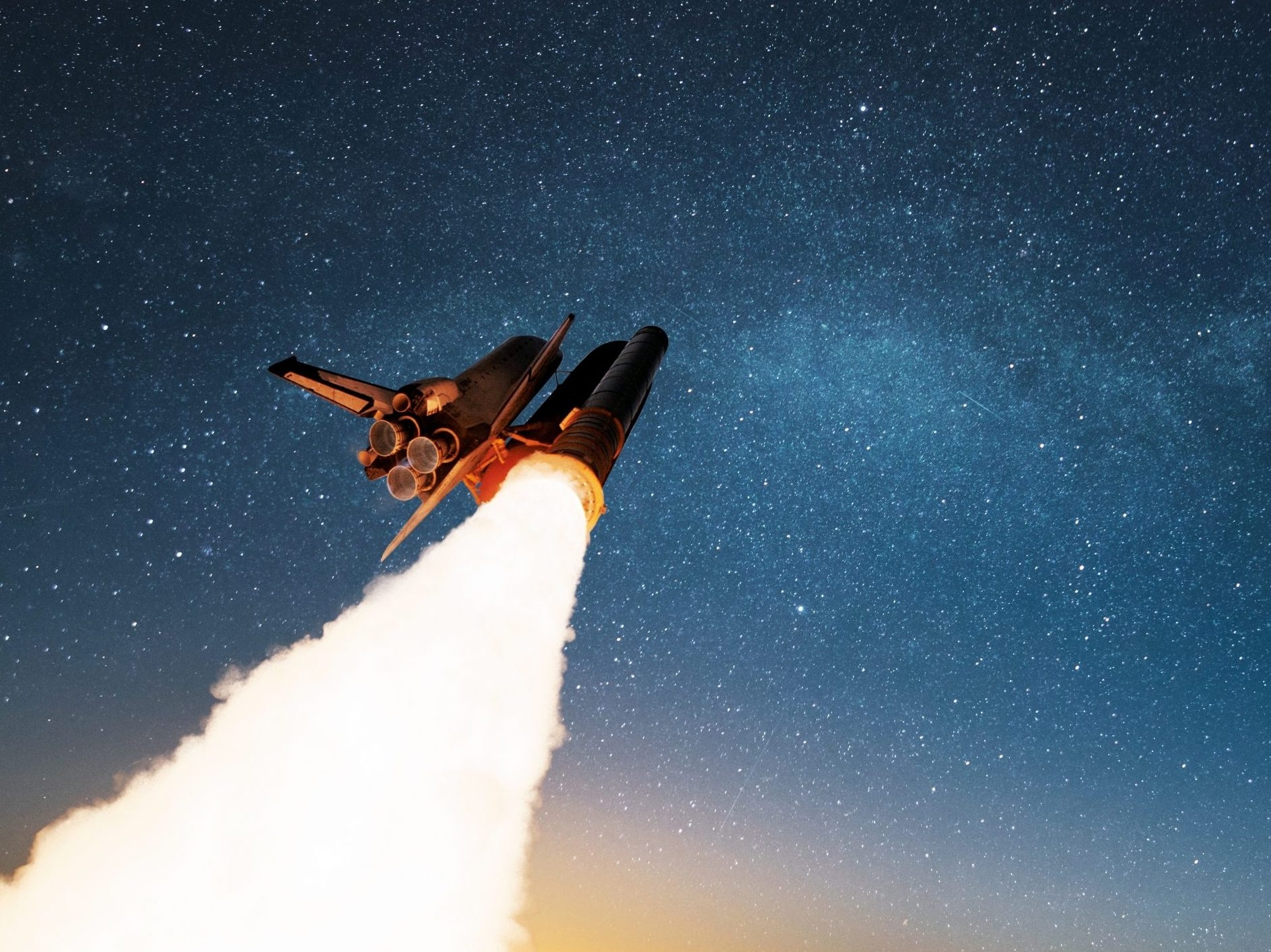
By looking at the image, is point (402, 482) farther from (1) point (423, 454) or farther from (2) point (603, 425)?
(2) point (603, 425)

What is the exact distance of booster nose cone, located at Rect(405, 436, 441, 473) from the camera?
32.0 feet

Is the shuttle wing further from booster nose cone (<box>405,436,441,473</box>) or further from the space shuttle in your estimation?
booster nose cone (<box>405,436,441,473</box>)

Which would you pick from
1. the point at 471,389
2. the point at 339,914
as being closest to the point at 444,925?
the point at 339,914

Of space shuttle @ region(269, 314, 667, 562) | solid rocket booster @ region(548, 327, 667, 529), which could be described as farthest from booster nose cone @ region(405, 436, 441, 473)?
solid rocket booster @ region(548, 327, 667, 529)

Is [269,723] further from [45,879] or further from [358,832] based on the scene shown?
[45,879]

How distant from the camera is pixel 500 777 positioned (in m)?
9.55

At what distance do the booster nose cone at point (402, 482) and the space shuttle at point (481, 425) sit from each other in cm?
1

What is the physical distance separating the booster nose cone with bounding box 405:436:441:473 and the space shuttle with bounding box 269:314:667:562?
1cm

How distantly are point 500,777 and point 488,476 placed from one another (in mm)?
4116

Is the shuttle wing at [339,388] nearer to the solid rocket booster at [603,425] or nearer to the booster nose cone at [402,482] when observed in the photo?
the booster nose cone at [402,482]

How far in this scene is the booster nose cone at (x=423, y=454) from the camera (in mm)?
9758

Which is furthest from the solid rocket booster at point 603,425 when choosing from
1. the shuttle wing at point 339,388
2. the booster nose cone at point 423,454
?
the shuttle wing at point 339,388

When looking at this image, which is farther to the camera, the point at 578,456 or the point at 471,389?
the point at 471,389

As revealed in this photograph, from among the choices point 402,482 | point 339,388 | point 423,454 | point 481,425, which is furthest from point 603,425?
point 339,388
